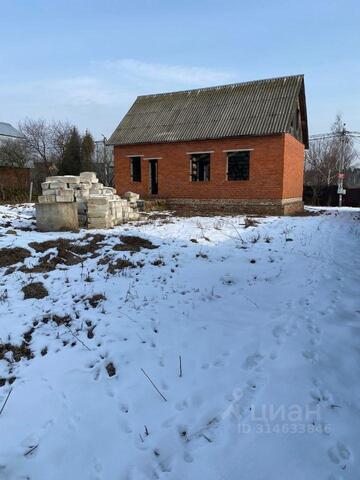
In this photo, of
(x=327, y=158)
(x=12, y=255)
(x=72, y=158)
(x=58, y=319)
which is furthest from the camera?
(x=327, y=158)

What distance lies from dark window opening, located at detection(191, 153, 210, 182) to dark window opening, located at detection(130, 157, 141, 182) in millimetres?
3172

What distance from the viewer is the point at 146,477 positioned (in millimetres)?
2398

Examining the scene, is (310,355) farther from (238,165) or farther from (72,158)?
(72,158)

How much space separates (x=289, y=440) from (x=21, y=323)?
10.9 feet

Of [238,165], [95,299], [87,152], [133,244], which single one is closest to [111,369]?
[95,299]

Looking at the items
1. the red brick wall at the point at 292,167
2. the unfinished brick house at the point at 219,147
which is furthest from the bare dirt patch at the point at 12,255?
the red brick wall at the point at 292,167

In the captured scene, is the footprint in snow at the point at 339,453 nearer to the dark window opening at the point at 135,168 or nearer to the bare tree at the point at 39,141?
the dark window opening at the point at 135,168

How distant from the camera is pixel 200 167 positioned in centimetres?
1780

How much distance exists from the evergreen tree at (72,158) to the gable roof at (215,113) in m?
14.5

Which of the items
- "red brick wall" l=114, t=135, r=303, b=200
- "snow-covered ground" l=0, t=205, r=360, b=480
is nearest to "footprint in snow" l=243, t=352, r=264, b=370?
"snow-covered ground" l=0, t=205, r=360, b=480

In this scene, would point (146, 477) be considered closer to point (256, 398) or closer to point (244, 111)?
point (256, 398)

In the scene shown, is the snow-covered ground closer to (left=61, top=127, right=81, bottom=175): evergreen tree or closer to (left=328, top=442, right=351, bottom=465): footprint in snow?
(left=328, top=442, right=351, bottom=465): footprint in snow

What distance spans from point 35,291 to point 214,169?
12377 mm

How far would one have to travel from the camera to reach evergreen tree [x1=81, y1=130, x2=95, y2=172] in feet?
108
